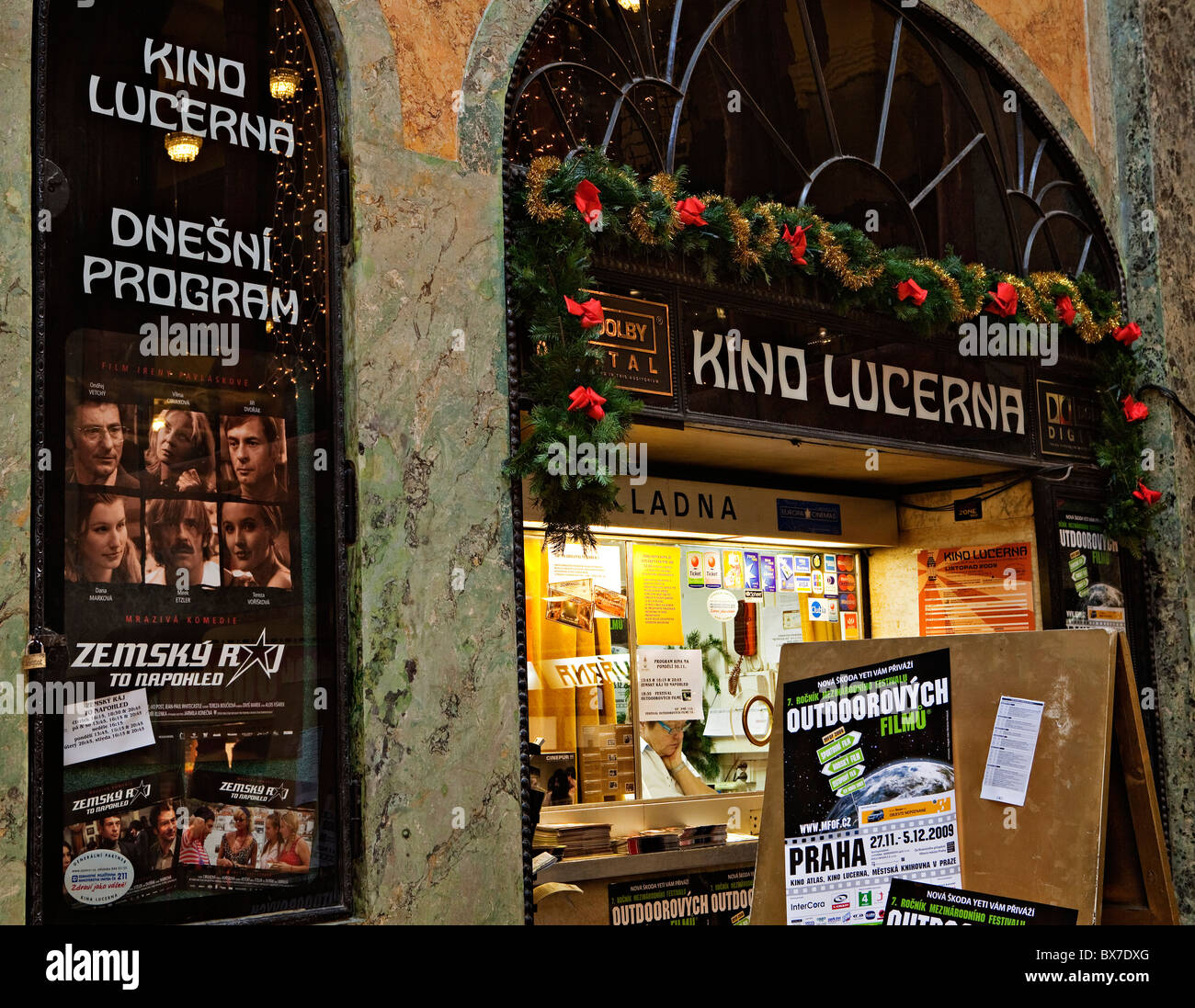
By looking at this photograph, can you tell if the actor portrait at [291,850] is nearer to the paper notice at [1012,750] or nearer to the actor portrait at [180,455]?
the actor portrait at [180,455]

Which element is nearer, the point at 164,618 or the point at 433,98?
the point at 164,618

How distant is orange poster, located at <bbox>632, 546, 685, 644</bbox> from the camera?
7.18 meters

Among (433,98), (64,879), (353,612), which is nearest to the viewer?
(64,879)

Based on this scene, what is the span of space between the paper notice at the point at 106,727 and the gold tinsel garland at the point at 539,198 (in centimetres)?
240

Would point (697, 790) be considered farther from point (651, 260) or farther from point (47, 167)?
point (47, 167)

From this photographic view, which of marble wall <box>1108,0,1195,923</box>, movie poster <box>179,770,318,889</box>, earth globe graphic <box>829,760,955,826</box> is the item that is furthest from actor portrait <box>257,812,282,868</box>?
marble wall <box>1108,0,1195,923</box>

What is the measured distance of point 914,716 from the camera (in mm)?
3535

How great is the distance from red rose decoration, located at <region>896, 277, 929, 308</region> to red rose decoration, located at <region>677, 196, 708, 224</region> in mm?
1394

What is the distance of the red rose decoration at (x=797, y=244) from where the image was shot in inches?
240

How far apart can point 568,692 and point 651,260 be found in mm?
2355

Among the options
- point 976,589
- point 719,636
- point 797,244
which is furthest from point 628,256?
point 976,589

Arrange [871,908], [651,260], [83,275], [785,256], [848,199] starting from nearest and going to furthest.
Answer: [871,908] < [83,275] < [651,260] < [785,256] < [848,199]

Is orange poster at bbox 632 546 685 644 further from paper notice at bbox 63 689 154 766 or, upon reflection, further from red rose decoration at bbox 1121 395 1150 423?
paper notice at bbox 63 689 154 766

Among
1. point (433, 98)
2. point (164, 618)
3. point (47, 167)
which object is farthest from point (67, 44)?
point (164, 618)
